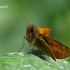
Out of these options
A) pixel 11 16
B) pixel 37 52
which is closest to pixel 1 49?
pixel 11 16

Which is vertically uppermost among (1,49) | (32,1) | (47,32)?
(32,1)

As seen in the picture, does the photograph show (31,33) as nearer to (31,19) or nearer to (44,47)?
(44,47)

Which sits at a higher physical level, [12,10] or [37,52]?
[12,10]

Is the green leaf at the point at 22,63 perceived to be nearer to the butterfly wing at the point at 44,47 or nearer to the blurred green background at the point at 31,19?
the butterfly wing at the point at 44,47

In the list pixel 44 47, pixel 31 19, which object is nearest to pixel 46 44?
pixel 44 47

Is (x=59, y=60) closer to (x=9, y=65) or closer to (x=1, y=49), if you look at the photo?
(x=9, y=65)

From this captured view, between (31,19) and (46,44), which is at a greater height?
(31,19)

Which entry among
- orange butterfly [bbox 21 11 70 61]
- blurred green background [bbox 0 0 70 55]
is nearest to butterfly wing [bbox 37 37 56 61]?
orange butterfly [bbox 21 11 70 61]
